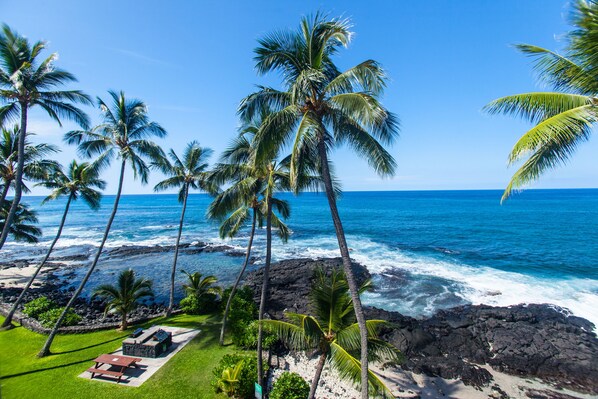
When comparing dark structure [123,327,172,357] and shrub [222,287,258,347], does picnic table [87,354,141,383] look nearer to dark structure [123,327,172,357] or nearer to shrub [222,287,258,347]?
dark structure [123,327,172,357]

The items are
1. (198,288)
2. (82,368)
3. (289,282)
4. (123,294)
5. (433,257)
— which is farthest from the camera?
(433,257)

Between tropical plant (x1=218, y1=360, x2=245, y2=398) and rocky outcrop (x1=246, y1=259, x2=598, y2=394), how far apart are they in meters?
7.93

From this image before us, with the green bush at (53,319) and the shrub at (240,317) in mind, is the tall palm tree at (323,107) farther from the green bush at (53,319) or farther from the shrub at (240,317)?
the green bush at (53,319)

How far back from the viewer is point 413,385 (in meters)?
12.2

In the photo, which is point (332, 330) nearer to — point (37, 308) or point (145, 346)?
point (145, 346)

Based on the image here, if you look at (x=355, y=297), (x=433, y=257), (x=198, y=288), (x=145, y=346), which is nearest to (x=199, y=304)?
(x=198, y=288)

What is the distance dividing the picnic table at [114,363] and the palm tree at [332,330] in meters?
7.06

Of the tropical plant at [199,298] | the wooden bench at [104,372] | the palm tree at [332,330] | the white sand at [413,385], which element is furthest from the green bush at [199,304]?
the palm tree at [332,330]

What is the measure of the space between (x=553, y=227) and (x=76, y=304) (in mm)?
71406

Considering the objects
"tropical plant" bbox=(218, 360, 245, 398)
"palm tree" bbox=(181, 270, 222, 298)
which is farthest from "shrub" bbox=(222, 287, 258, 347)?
"tropical plant" bbox=(218, 360, 245, 398)

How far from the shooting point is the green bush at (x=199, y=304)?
1775 centimetres

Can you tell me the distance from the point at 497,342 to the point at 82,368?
21.2 meters

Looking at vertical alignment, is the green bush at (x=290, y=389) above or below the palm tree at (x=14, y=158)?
below

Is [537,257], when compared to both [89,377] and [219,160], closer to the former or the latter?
[219,160]
